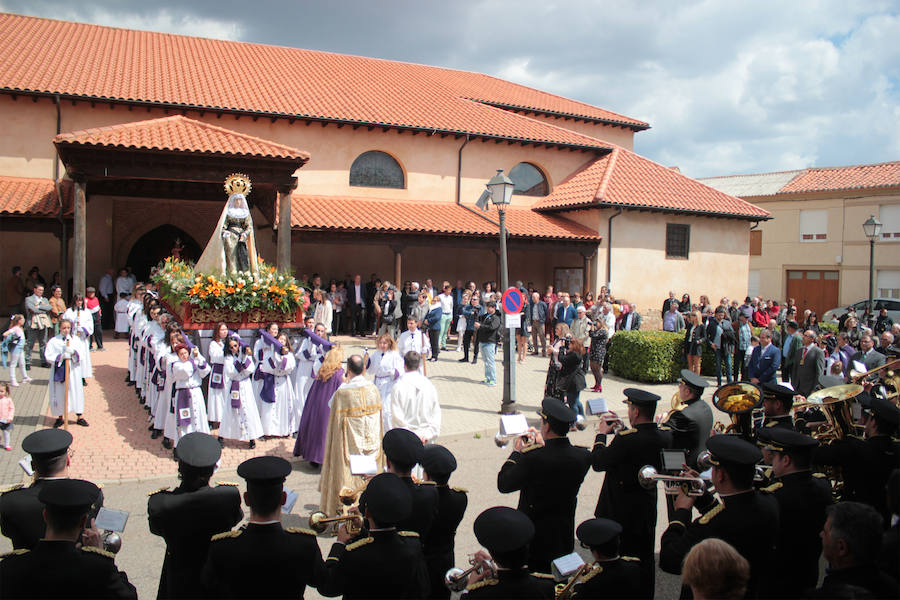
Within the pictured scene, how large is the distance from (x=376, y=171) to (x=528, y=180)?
21.0ft

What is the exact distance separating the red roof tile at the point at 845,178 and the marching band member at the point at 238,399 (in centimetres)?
3472

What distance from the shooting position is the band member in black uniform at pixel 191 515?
12.5 ft

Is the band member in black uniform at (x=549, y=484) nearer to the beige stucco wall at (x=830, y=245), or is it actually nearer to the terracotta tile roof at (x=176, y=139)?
the terracotta tile roof at (x=176, y=139)

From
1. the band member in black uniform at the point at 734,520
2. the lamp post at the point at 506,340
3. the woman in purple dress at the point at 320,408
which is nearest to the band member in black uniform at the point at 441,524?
the band member in black uniform at the point at 734,520

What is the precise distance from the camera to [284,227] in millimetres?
18172

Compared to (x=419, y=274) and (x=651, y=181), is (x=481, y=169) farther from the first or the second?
(x=651, y=181)

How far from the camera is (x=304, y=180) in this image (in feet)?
73.7

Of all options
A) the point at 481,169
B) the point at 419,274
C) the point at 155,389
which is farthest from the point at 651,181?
the point at 155,389

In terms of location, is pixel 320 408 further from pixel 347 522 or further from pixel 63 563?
pixel 63 563

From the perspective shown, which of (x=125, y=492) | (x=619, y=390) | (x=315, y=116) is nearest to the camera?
(x=125, y=492)

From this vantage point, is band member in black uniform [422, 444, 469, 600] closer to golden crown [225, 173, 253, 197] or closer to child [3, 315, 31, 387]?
golden crown [225, 173, 253, 197]

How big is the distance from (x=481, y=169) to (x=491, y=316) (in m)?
11.5

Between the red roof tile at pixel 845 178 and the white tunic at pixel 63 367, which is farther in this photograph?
the red roof tile at pixel 845 178

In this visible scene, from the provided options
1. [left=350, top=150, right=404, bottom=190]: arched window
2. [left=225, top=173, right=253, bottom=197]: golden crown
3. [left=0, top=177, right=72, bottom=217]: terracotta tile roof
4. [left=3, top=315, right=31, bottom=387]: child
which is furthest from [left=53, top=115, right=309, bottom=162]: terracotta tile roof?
[left=350, top=150, right=404, bottom=190]: arched window
